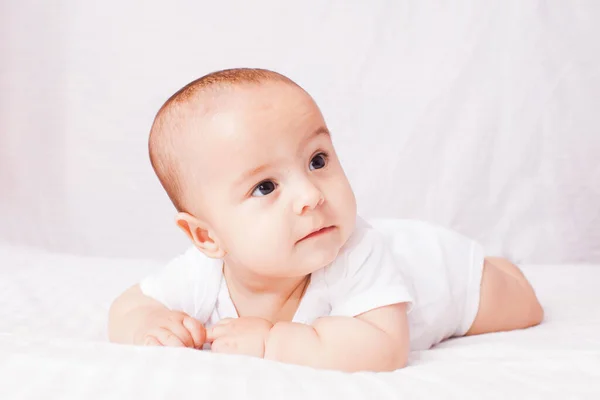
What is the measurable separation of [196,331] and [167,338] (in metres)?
0.05

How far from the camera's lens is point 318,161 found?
3.79 ft

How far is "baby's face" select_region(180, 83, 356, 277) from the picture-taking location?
3.61 feet

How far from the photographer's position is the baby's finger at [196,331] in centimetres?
119

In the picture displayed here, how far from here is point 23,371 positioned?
904 millimetres

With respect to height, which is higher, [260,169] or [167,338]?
[260,169]

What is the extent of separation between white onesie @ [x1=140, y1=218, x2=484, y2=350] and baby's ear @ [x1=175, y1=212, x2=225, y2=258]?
0.11 meters

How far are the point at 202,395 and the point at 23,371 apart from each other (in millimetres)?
197

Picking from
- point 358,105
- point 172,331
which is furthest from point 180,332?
point 358,105

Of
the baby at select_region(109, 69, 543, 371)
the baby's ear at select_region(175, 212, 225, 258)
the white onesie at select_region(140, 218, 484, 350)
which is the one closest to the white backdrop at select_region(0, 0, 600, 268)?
the white onesie at select_region(140, 218, 484, 350)

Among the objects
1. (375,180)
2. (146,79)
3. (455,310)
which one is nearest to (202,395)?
(455,310)

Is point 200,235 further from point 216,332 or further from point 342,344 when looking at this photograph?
point 342,344

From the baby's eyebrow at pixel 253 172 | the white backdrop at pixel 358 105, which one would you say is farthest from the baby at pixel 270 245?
the white backdrop at pixel 358 105

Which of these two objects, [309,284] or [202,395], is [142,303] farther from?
[202,395]

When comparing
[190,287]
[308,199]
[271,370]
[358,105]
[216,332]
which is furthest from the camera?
[358,105]
